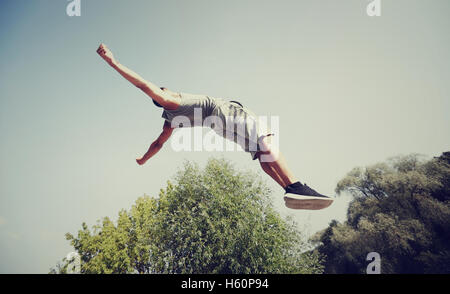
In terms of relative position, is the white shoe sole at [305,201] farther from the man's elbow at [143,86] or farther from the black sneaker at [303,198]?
the man's elbow at [143,86]

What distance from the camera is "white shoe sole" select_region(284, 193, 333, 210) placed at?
244cm

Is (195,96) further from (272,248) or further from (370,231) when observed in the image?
(370,231)

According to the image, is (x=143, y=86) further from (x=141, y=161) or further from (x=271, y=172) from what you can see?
(x=271, y=172)

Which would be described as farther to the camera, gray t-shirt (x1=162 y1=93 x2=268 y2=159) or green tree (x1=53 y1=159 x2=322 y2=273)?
green tree (x1=53 y1=159 x2=322 y2=273)

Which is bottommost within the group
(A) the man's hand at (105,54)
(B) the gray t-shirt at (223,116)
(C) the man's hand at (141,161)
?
(C) the man's hand at (141,161)

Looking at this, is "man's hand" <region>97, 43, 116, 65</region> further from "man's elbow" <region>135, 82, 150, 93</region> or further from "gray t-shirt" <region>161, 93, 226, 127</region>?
"gray t-shirt" <region>161, 93, 226, 127</region>

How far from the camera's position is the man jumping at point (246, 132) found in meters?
2.44

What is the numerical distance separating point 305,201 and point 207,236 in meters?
11.2

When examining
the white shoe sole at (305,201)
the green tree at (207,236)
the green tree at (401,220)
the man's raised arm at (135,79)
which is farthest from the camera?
the green tree at (401,220)

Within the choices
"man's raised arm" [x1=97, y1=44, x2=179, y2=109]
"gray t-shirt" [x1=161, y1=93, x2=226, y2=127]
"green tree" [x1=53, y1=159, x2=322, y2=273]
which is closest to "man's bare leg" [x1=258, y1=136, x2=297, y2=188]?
"gray t-shirt" [x1=161, y1=93, x2=226, y2=127]

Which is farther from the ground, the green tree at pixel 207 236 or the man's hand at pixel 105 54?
the man's hand at pixel 105 54

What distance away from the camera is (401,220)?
18594 millimetres

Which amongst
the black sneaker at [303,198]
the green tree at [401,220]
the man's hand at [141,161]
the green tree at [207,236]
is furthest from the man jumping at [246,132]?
the green tree at [401,220]
